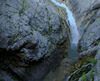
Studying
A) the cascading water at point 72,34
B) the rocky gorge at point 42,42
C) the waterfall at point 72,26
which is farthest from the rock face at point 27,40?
the waterfall at point 72,26

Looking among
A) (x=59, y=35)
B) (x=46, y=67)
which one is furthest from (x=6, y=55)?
(x=59, y=35)

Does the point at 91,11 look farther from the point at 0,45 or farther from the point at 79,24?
the point at 0,45

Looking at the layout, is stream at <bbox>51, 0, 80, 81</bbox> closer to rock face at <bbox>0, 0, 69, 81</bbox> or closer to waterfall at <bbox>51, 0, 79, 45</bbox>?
waterfall at <bbox>51, 0, 79, 45</bbox>

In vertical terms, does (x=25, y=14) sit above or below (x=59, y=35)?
above

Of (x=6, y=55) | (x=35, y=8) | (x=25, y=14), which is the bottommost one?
(x=6, y=55)

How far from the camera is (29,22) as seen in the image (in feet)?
23.1

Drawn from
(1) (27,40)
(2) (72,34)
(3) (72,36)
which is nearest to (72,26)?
(2) (72,34)

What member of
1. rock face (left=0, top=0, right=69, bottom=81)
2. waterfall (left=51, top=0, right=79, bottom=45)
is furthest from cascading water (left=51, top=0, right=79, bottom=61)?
rock face (left=0, top=0, right=69, bottom=81)

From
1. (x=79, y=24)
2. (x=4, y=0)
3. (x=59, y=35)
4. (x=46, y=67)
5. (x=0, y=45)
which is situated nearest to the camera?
(x=0, y=45)

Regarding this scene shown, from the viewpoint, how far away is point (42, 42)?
23.9 ft

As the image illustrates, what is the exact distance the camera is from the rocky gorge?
6.34m

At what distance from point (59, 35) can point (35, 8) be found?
7.38ft

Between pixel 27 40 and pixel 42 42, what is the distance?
981 millimetres

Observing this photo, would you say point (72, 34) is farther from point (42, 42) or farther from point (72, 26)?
point (42, 42)
